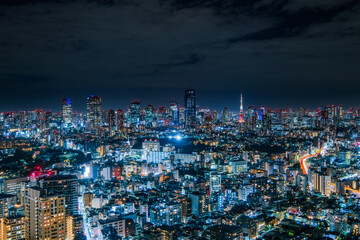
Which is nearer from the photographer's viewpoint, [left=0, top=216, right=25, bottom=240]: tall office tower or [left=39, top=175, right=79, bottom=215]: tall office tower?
[left=0, top=216, right=25, bottom=240]: tall office tower

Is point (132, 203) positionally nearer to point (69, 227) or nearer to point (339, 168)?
point (69, 227)

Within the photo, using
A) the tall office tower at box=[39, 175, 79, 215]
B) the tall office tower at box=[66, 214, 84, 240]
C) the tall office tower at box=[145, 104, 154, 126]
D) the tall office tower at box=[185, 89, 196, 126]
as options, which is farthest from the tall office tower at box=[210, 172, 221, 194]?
the tall office tower at box=[185, 89, 196, 126]

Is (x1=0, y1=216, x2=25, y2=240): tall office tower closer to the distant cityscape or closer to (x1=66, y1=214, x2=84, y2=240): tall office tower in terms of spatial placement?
the distant cityscape

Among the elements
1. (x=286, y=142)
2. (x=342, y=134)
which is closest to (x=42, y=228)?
(x=286, y=142)

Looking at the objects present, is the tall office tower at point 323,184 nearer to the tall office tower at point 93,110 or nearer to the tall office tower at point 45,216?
the tall office tower at point 45,216

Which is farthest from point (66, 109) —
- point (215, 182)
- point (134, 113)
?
point (215, 182)
